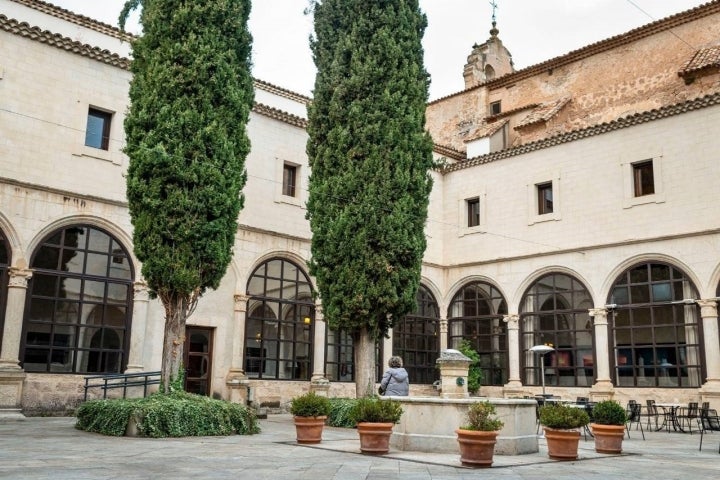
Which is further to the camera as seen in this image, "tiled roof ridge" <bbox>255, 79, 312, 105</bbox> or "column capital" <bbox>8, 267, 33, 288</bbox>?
"tiled roof ridge" <bbox>255, 79, 312, 105</bbox>

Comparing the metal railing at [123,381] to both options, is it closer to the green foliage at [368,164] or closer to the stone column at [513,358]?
the green foliage at [368,164]

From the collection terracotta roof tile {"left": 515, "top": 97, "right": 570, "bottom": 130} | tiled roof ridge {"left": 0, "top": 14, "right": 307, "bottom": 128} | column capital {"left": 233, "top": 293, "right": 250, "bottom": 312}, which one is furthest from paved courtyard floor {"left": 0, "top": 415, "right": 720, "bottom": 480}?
terracotta roof tile {"left": 515, "top": 97, "right": 570, "bottom": 130}

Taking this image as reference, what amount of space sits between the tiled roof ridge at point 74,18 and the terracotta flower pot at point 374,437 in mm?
10691

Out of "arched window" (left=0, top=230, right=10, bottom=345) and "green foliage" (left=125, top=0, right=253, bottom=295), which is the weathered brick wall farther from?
"arched window" (left=0, top=230, right=10, bottom=345)

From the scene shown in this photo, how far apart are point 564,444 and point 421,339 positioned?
40.7ft

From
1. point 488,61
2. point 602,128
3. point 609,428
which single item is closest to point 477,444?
point 609,428

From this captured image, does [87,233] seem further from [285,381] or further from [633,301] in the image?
[633,301]

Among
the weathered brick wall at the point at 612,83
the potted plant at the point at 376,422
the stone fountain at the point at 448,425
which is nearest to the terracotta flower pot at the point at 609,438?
the stone fountain at the point at 448,425

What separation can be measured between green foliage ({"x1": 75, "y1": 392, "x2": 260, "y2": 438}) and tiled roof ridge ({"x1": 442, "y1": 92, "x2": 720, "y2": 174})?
1230 cm

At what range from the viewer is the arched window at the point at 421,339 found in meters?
20.6

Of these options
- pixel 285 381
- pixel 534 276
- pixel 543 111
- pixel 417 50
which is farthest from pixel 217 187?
pixel 543 111

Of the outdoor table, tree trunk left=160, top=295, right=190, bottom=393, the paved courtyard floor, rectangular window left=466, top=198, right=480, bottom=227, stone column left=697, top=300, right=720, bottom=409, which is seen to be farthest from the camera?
rectangular window left=466, top=198, right=480, bottom=227

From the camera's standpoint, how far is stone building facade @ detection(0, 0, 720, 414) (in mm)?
14164

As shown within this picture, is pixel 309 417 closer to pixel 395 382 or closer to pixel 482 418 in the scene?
pixel 395 382
